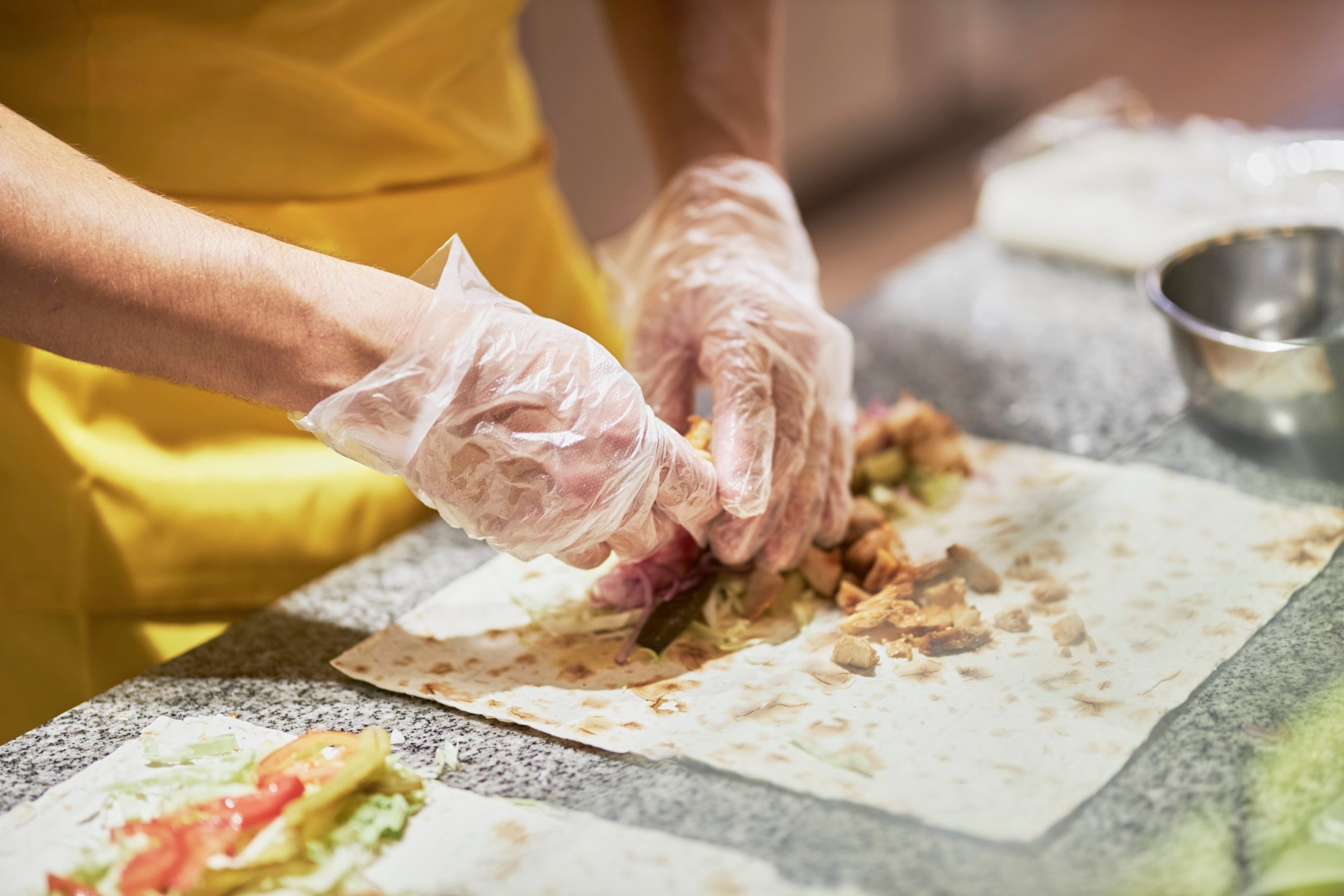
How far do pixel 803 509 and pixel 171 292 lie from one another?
2.05ft

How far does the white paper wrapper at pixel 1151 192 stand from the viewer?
1810 millimetres

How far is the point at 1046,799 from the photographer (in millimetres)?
809

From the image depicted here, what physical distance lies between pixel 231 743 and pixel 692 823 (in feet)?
1.40

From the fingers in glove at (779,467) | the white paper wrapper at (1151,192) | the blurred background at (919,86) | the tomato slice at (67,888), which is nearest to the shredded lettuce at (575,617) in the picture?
the fingers in glove at (779,467)

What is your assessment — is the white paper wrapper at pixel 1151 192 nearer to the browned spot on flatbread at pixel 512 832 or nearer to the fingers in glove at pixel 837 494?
the fingers in glove at pixel 837 494

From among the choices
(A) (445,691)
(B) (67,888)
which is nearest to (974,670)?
(A) (445,691)

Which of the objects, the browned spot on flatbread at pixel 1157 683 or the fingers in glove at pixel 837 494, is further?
the fingers in glove at pixel 837 494

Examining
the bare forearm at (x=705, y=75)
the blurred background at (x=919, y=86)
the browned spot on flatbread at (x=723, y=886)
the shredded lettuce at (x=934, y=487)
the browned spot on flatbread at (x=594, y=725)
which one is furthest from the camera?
the blurred background at (x=919, y=86)

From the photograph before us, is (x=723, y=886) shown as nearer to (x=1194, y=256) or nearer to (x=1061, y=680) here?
(x=1061, y=680)

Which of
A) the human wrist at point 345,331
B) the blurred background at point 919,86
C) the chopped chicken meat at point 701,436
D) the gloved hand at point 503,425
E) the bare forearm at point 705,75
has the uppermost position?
the bare forearm at point 705,75

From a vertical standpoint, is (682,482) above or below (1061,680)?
above

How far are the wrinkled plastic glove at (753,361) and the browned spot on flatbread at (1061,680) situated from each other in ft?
Answer: 0.95

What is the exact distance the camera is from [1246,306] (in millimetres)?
1448

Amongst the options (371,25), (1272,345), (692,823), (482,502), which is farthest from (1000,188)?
(692,823)
